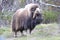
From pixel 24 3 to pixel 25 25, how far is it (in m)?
0.26

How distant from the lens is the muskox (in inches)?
89.2

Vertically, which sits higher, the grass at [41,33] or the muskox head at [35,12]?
the muskox head at [35,12]

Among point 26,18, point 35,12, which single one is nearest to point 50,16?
point 35,12

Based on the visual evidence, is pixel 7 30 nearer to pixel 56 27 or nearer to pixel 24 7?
pixel 24 7

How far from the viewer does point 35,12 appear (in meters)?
2.24

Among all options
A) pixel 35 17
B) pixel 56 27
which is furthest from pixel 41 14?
pixel 56 27

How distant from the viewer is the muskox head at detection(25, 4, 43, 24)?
2.21m

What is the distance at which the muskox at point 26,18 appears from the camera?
2266 mm

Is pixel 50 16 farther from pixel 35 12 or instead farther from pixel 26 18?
pixel 26 18

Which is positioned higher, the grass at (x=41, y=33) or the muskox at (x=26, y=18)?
the muskox at (x=26, y=18)

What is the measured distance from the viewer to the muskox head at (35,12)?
2.21m

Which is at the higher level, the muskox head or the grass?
the muskox head

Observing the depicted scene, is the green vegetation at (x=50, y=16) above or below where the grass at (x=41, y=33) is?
above

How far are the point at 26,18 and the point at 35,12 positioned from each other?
17cm
